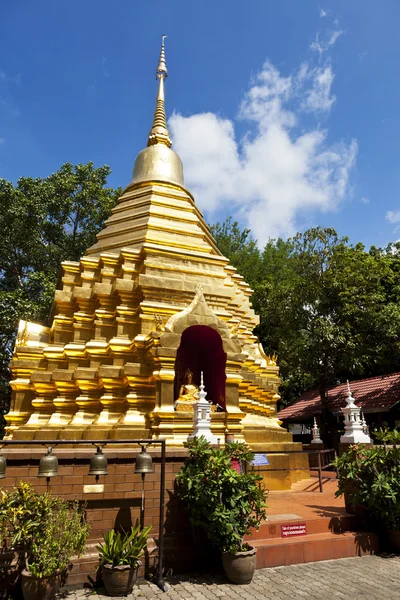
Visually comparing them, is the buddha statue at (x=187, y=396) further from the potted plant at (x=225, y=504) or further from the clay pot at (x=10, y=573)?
the clay pot at (x=10, y=573)

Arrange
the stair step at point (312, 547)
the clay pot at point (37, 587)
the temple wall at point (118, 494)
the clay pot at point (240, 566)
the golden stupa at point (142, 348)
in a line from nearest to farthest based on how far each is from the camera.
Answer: the clay pot at point (37, 587)
the clay pot at point (240, 566)
the temple wall at point (118, 494)
the stair step at point (312, 547)
the golden stupa at point (142, 348)

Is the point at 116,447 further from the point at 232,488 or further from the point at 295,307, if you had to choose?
the point at 295,307

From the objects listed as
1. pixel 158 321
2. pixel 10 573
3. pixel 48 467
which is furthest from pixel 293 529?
pixel 158 321

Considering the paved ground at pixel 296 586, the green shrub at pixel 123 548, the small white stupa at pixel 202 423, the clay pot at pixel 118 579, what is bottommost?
the paved ground at pixel 296 586

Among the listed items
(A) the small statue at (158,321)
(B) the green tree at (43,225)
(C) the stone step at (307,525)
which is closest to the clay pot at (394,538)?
(C) the stone step at (307,525)

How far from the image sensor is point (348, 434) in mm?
8844

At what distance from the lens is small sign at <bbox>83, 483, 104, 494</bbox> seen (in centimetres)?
626

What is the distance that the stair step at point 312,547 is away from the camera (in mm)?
6477

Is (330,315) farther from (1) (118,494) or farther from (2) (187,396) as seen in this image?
(1) (118,494)

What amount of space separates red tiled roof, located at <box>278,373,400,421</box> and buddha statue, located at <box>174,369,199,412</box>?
11.0 m

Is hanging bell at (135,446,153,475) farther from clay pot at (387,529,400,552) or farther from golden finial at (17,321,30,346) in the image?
golden finial at (17,321,30,346)

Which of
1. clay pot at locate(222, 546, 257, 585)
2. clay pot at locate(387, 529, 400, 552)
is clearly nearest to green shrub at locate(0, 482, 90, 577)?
clay pot at locate(222, 546, 257, 585)

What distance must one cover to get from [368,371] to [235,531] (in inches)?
907

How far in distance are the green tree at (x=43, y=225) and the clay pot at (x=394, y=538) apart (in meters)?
18.4
